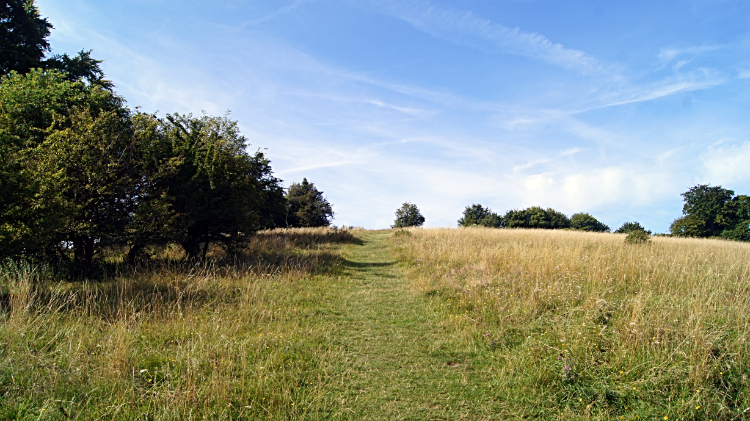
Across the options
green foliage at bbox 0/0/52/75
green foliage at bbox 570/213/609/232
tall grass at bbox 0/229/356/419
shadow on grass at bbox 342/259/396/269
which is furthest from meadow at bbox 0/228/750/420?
green foliage at bbox 570/213/609/232

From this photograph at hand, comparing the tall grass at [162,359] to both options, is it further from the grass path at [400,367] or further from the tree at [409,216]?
the tree at [409,216]

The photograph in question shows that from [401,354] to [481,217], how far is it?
248 feet

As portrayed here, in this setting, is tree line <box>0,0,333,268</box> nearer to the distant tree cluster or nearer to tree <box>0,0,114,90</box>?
tree <box>0,0,114,90</box>

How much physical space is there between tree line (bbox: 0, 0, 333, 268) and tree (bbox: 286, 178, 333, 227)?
2738 cm

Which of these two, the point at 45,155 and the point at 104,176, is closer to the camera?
the point at 45,155

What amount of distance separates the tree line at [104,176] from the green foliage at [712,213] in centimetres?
5449

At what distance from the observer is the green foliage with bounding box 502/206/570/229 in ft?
225

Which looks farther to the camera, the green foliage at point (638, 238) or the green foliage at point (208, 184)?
the green foliage at point (638, 238)

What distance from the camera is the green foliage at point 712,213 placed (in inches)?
1779

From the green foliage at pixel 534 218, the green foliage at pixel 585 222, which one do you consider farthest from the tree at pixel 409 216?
the green foliage at pixel 585 222

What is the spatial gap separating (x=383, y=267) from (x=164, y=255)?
9.17m

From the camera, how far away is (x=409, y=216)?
2702 inches

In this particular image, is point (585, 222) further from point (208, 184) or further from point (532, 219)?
point (208, 184)

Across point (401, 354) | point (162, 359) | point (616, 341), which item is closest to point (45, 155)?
point (162, 359)
